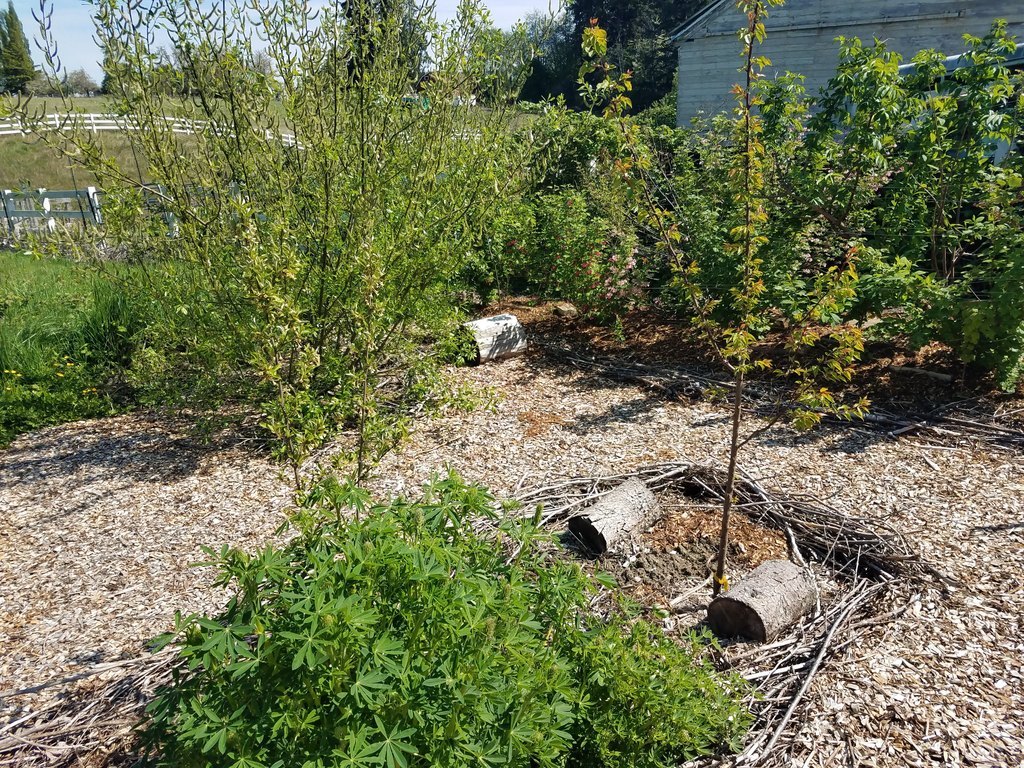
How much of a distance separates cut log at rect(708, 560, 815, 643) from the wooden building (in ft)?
39.2

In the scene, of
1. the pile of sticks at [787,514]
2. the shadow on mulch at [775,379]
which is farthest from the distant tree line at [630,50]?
the pile of sticks at [787,514]

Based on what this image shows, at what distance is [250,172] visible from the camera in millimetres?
4359

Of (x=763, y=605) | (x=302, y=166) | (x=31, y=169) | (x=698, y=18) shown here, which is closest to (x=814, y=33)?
(x=698, y=18)

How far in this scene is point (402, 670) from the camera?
1661mm

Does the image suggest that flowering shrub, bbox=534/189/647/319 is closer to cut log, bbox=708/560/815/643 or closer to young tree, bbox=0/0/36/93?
cut log, bbox=708/560/815/643

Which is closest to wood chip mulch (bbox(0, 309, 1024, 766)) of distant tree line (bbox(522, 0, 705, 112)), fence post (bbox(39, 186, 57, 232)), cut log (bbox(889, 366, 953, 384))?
cut log (bbox(889, 366, 953, 384))

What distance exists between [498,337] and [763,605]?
4.41 meters

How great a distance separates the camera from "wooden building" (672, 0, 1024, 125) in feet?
45.6

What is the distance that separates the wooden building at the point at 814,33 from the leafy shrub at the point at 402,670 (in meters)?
13.0

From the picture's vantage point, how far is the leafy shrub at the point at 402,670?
1.64 metres

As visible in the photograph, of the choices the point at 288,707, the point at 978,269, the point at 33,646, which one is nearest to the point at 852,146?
the point at 978,269

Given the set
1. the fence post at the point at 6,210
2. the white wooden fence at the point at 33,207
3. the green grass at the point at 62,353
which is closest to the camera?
the green grass at the point at 62,353

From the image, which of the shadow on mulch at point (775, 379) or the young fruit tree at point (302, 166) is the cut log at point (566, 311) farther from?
the young fruit tree at point (302, 166)

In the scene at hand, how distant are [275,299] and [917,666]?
3.02m
